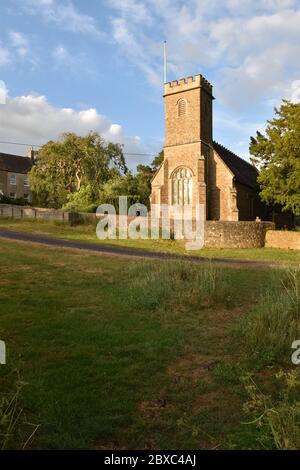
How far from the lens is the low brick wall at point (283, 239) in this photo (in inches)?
1055

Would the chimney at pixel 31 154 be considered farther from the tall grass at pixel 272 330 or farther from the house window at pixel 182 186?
the tall grass at pixel 272 330

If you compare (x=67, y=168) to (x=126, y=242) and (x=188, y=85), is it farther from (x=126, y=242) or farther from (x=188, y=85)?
(x=126, y=242)

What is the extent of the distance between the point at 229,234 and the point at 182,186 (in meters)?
9.69

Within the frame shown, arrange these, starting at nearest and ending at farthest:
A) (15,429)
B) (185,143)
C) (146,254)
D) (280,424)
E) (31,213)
Result: 1. (280,424)
2. (15,429)
3. (146,254)
4. (31,213)
5. (185,143)

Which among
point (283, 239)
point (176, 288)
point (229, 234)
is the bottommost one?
point (176, 288)

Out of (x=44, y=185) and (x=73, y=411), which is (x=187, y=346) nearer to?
(x=73, y=411)

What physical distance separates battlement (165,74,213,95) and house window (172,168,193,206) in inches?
291

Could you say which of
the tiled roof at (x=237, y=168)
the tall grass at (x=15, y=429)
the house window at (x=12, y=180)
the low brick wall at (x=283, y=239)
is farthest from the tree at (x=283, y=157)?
the house window at (x=12, y=180)

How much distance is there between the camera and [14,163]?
60281 mm

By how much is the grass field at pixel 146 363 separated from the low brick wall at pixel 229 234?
14.8m

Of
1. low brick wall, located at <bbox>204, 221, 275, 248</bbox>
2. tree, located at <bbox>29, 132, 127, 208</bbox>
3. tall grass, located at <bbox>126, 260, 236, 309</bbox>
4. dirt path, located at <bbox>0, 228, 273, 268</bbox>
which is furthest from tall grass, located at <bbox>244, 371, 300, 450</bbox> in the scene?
tree, located at <bbox>29, 132, 127, 208</bbox>

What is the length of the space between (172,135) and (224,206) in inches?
325

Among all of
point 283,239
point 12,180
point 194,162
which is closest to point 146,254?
point 283,239

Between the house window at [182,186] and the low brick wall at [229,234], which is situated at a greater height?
the house window at [182,186]
